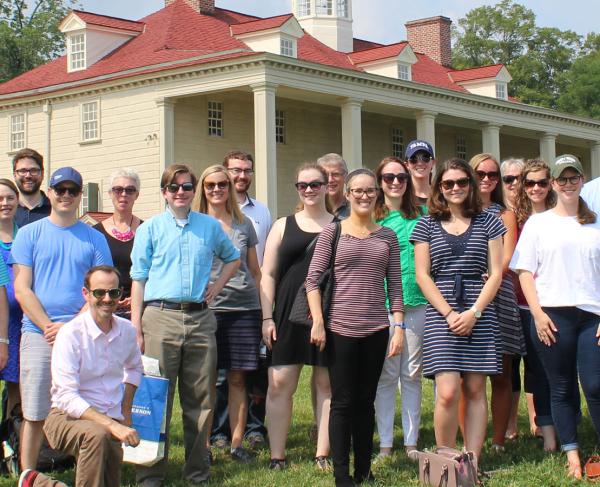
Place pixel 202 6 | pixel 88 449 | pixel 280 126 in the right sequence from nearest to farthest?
1. pixel 88 449
2. pixel 280 126
3. pixel 202 6

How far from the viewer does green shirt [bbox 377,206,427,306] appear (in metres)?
8.39

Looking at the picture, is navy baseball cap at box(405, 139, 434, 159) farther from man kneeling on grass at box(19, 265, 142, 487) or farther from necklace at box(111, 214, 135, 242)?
man kneeling on grass at box(19, 265, 142, 487)

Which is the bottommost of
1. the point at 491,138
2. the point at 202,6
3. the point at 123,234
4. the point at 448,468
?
the point at 448,468

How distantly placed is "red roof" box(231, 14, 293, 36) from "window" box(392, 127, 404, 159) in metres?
9.34

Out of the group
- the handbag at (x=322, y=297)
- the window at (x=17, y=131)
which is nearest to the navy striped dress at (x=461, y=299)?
the handbag at (x=322, y=297)

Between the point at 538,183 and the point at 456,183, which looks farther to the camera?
the point at 538,183

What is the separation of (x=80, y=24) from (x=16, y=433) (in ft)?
111

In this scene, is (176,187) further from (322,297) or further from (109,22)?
(109,22)

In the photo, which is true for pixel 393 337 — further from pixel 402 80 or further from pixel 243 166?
pixel 402 80

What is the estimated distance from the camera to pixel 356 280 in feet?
24.5

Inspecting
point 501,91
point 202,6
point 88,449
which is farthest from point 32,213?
point 501,91

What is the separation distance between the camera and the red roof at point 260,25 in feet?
120

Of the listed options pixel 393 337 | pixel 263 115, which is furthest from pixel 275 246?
pixel 263 115

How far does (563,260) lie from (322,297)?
1.79m
